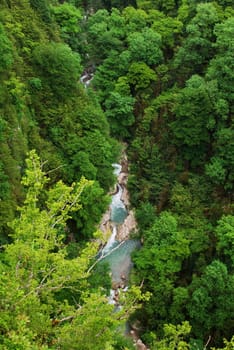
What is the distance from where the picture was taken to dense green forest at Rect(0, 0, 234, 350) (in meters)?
22.5

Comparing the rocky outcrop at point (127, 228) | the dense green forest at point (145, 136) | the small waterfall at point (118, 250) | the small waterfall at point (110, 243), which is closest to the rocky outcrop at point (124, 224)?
the rocky outcrop at point (127, 228)

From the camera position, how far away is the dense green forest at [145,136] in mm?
22453

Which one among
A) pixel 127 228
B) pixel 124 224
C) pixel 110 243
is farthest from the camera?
pixel 124 224

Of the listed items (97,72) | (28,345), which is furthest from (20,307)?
(97,72)

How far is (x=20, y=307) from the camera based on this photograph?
26.4 ft

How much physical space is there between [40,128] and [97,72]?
474 inches

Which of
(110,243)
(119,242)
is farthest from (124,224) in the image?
(110,243)

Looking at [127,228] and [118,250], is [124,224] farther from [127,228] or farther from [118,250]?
[118,250]

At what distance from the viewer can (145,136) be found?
1325 inches

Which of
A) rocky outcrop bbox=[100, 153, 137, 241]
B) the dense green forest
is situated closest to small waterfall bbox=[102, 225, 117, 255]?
rocky outcrop bbox=[100, 153, 137, 241]

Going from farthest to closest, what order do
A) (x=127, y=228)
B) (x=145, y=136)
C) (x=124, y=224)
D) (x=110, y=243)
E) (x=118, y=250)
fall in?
(x=145, y=136), (x=124, y=224), (x=127, y=228), (x=110, y=243), (x=118, y=250)

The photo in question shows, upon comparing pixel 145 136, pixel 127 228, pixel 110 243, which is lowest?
pixel 110 243

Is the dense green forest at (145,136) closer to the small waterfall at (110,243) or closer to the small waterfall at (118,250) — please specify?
the small waterfall at (118,250)

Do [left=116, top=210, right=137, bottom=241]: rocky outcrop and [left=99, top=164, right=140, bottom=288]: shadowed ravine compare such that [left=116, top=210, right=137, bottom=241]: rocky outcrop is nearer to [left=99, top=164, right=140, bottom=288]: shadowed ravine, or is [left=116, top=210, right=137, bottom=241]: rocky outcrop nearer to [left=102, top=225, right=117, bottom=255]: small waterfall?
[left=99, top=164, right=140, bottom=288]: shadowed ravine
